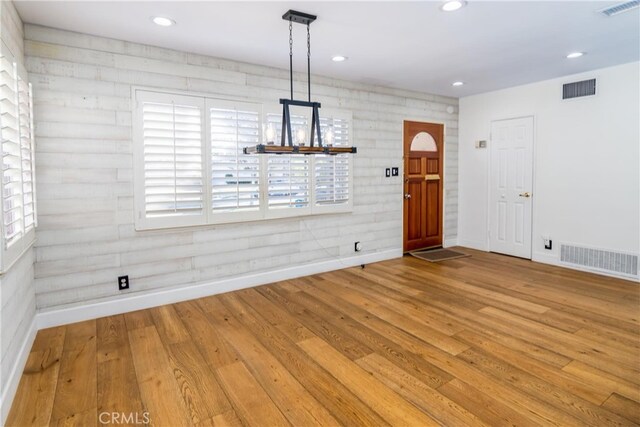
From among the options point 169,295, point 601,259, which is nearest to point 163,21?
point 169,295

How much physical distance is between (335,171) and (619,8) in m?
3.20

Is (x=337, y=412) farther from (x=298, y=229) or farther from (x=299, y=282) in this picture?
(x=298, y=229)

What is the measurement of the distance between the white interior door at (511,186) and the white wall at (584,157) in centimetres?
12

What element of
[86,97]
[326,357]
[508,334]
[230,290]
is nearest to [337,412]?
[326,357]

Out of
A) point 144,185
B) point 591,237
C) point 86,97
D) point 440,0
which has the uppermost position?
point 440,0

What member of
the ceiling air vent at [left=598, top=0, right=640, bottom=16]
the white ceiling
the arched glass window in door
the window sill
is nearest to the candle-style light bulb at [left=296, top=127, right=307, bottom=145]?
the white ceiling

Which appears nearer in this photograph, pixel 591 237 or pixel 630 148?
pixel 630 148

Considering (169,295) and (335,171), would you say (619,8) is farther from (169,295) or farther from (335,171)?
(169,295)

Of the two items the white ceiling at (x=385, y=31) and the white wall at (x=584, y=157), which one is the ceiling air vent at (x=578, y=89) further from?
the white ceiling at (x=385, y=31)

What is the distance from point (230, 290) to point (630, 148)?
5.09 metres

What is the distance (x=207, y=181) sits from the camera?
13.1 ft

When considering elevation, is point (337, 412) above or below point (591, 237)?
below

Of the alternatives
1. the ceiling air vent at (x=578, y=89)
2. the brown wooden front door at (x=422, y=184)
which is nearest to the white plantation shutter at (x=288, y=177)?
the brown wooden front door at (x=422, y=184)

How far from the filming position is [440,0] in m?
2.79
